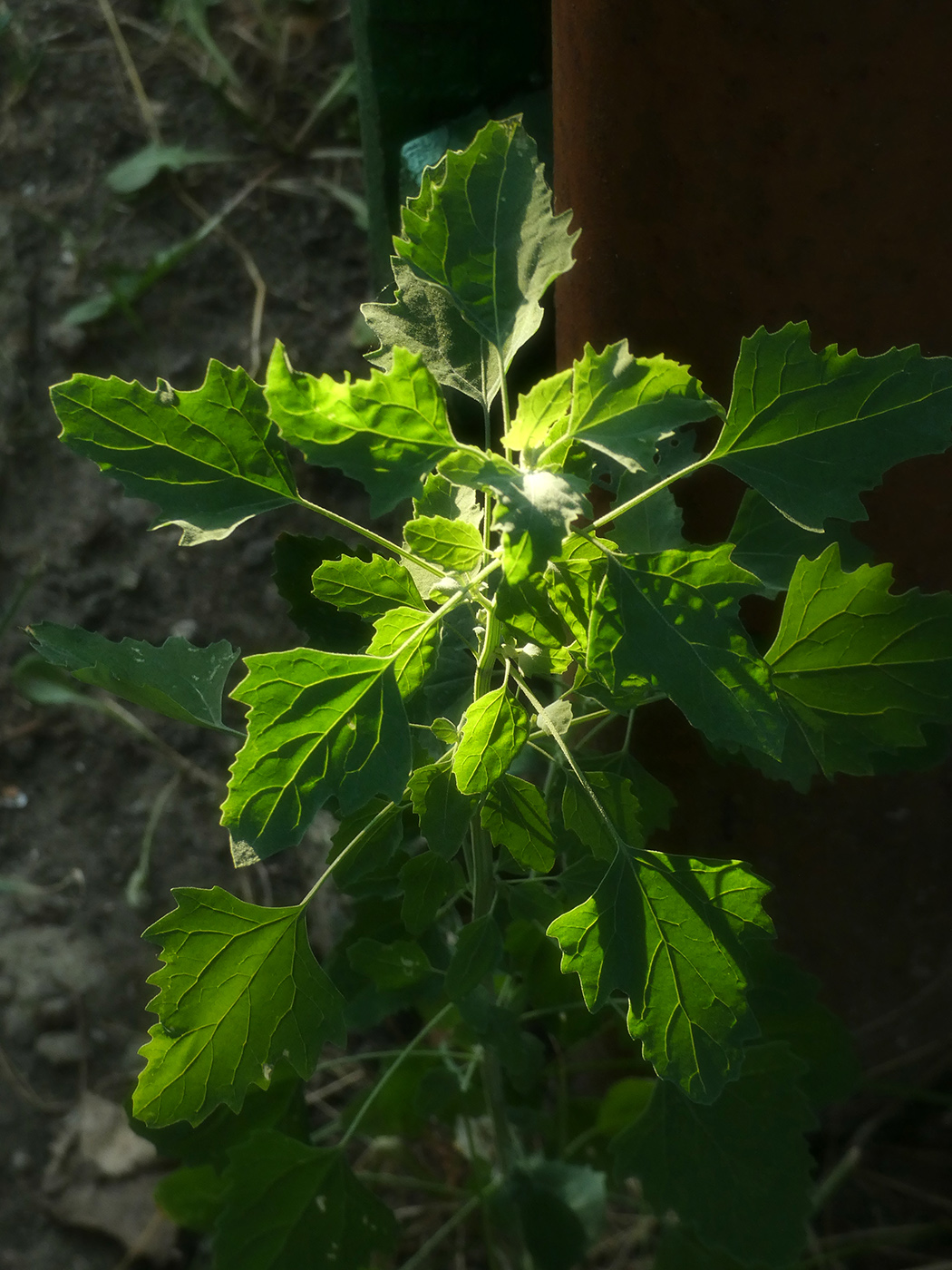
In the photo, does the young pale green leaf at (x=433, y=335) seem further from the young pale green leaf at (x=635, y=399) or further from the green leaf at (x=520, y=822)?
the green leaf at (x=520, y=822)

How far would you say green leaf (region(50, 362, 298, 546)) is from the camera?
0.77 m

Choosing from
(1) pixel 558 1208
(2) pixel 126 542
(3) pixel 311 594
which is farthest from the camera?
(2) pixel 126 542

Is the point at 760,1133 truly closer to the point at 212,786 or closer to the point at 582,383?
the point at 582,383

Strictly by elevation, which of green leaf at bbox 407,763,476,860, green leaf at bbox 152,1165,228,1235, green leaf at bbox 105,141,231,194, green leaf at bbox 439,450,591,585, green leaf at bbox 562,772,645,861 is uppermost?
green leaf at bbox 439,450,591,585

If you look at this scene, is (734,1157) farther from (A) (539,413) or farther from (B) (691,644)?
(A) (539,413)

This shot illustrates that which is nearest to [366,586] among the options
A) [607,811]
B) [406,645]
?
[406,645]

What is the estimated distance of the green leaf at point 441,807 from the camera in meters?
0.82

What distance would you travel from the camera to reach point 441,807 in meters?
0.82

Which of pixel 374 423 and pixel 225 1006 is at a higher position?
pixel 374 423

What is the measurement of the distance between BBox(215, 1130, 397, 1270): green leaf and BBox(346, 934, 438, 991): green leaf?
0.16 m

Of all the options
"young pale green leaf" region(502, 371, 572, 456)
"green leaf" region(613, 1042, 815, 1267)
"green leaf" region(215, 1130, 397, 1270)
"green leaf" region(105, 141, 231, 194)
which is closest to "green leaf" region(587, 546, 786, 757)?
"young pale green leaf" region(502, 371, 572, 456)

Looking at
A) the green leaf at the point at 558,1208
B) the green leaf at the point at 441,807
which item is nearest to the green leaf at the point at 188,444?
the green leaf at the point at 441,807

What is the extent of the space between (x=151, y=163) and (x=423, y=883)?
146 cm

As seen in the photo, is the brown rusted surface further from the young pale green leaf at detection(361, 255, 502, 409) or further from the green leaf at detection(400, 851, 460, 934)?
the green leaf at detection(400, 851, 460, 934)
